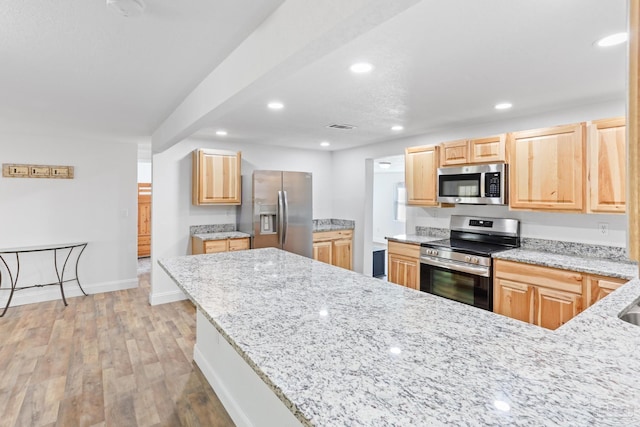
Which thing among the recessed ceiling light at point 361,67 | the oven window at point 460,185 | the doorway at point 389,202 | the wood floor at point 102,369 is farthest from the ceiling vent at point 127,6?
the doorway at point 389,202

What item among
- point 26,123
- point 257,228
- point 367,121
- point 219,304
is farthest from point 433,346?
point 26,123

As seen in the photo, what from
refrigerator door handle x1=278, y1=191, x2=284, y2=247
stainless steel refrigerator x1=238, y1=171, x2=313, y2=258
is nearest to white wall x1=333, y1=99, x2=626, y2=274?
stainless steel refrigerator x1=238, y1=171, x2=313, y2=258

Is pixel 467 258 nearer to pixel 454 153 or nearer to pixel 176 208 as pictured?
pixel 454 153

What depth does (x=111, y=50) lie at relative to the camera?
183cm

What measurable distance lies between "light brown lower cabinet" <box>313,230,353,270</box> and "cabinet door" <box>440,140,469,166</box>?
2159mm

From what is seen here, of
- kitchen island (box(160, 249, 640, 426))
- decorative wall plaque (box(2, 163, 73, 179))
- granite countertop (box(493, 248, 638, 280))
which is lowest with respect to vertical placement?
kitchen island (box(160, 249, 640, 426))

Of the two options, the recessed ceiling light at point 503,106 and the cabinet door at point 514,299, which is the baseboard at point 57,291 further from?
the recessed ceiling light at point 503,106

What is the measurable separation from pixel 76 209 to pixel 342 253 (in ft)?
13.0

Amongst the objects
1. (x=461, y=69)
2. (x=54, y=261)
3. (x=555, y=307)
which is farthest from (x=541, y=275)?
(x=54, y=261)

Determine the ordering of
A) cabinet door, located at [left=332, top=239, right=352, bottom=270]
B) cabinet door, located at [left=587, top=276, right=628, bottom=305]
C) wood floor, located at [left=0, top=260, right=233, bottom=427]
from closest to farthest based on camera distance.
Result: wood floor, located at [left=0, top=260, right=233, bottom=427] → cabinet door, located at [left=587, top=276, right=628, bottom=305] → cabinet door, located at [left=332, top=239, right=352, bottom=270]

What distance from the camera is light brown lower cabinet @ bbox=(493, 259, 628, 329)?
2.49 m

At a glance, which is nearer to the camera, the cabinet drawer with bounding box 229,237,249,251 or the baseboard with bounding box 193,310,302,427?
the baseboard with bounding box 193,310,302,427

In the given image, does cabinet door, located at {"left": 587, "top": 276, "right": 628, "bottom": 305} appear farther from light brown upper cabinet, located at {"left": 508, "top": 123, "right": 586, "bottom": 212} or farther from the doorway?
the doorway

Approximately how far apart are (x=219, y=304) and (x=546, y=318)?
2.63 m
